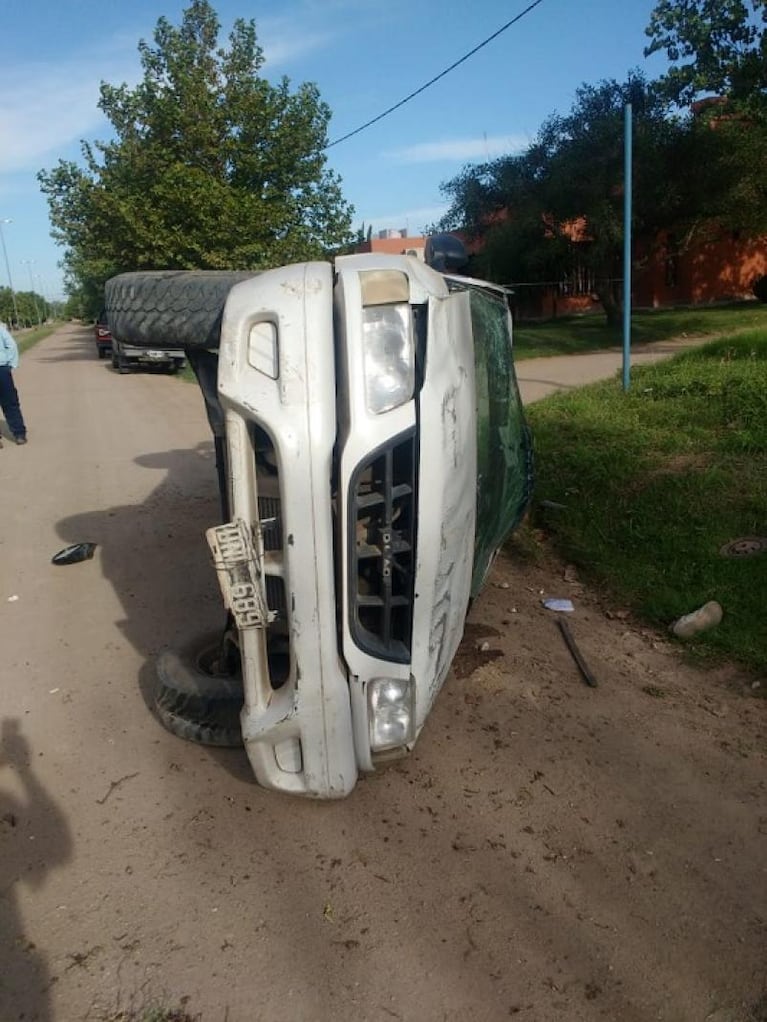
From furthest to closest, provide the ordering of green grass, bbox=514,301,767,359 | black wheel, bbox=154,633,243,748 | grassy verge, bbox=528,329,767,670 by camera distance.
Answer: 1. green grass, bbox=514,301,767,359
2. grassy verge, bbox=528,329,767,670
3. black wheel, bbox=154,633,243,748

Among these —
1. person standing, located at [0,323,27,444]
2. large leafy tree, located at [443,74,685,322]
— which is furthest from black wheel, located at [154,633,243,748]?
large leafy tree, located at [443,74,685,322]

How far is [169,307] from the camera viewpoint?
121 inches

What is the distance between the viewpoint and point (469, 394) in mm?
2758

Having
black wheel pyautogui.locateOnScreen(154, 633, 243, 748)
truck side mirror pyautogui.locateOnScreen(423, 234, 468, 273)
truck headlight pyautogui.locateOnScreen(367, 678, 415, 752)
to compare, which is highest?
truck side mirror pyautogui.locateOnScreen(423, 234, 468, 273)

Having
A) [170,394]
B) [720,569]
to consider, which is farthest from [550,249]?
[720,569]

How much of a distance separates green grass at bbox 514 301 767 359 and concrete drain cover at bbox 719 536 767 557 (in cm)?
1417

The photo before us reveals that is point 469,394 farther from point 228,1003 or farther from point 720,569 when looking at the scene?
point 720,569

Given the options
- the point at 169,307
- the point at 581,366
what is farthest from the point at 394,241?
the point at 169,307

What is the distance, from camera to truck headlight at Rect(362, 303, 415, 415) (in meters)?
2.35

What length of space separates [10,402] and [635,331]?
17.1 meters

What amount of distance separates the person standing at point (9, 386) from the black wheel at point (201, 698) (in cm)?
779

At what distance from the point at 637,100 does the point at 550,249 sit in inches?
181

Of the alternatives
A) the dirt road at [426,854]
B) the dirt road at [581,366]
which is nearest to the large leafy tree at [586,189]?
the dirt road at [581,366]

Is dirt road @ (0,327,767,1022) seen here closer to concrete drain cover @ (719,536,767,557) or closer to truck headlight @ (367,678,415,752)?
truck headlight @ (367,678,415,752)
